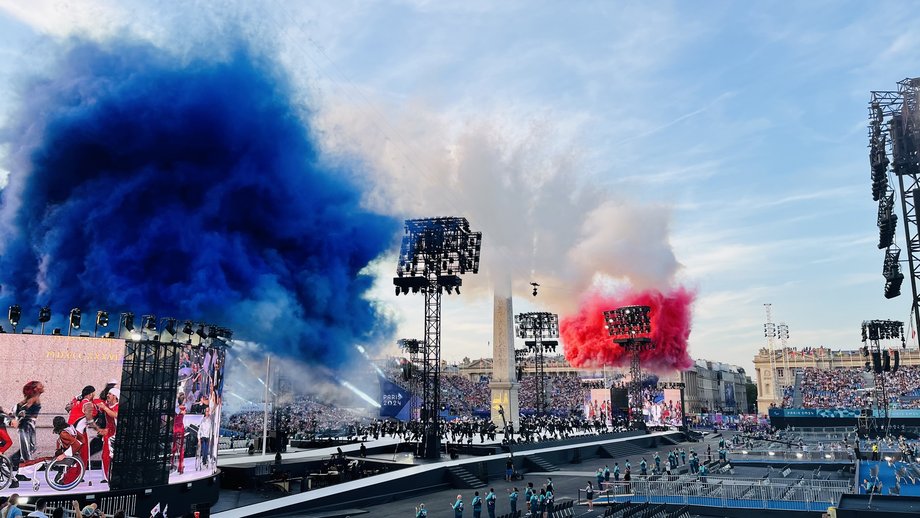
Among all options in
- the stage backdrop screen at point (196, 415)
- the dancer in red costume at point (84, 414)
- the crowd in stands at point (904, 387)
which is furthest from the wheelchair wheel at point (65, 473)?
the crowd in stands at point (904, 387)

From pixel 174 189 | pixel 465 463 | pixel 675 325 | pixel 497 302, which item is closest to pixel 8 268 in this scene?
pixel 174 189

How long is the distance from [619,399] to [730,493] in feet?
142

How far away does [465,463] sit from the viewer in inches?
1348

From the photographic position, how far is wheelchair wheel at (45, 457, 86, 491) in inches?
821

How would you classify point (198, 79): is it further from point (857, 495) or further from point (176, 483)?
point (857, 495)

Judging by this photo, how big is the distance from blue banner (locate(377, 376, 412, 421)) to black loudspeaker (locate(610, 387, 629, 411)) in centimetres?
2218

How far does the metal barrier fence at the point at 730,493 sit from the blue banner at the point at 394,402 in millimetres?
36582

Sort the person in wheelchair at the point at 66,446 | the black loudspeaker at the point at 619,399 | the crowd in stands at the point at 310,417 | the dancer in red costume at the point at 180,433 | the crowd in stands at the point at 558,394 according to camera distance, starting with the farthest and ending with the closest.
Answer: the crowd in stands at the point at 558,394 → the black loudspeaker at the point at 619,399 → the crowd in stands at the point at 310,417 → the dancer in red costume at the point at 180,433 → the person in wheelchair at the point at 66,446

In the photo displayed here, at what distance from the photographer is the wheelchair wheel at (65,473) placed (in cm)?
2086

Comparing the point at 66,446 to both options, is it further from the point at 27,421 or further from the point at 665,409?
the point at 665,409

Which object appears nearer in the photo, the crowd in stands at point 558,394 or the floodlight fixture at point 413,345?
the floodlight fixture at point 413,345

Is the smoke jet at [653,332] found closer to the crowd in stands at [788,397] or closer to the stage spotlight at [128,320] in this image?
the crowd in stands at [788,397]

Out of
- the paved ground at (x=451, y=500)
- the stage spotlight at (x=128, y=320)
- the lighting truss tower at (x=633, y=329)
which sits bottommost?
the paved ground at (x=451, y=500)

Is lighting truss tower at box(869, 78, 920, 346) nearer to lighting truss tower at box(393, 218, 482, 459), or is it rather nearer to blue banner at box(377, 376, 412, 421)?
lighting truss tower at box(393, 218, 482, 459)
